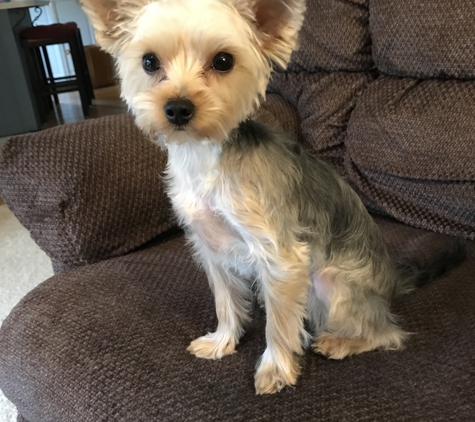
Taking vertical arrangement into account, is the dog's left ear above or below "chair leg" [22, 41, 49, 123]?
above

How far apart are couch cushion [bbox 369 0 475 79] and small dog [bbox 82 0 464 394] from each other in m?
0.51

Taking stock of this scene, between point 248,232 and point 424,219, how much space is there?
0.72 metres

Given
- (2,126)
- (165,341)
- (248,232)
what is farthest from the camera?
(2,126)

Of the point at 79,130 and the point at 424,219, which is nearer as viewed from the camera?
the point at 79,130

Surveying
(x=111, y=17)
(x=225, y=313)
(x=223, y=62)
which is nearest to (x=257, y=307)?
(x=225, y=313)

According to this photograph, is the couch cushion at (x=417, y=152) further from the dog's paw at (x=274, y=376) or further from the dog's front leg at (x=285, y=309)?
the dog's paw at (x=274, y=376)

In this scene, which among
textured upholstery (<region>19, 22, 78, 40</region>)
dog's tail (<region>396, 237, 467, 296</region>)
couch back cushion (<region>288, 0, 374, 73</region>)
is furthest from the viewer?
textured upholstery (<region>19, 22, 78, 40</region>)

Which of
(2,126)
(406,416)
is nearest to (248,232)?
(406,416)

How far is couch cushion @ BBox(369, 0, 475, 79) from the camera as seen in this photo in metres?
1.30

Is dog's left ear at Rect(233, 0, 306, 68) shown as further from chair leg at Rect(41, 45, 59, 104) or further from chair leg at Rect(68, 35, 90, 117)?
chair leg at Rect(41, 45, 59, 104)

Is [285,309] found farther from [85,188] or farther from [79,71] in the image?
[79,71]

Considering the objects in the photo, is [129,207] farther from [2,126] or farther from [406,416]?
[2,126]

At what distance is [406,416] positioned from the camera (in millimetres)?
857

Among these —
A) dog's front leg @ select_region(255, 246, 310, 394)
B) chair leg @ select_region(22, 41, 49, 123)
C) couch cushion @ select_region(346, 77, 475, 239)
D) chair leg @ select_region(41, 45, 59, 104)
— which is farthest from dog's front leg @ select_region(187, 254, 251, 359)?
chair leg @ select_region(41, 45, 59, 104)
